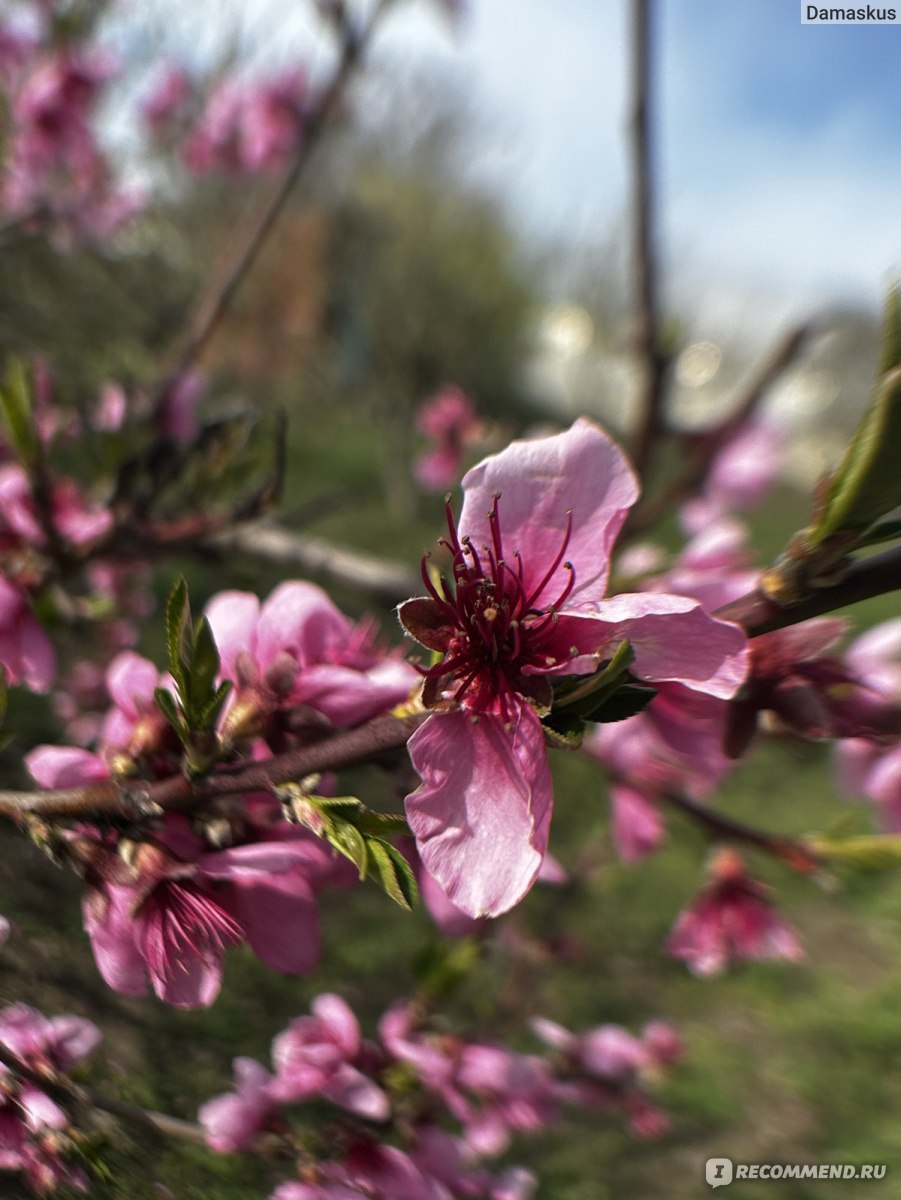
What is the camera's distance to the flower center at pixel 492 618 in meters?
0.33

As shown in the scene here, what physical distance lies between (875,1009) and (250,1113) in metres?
2.21

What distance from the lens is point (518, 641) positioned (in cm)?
34

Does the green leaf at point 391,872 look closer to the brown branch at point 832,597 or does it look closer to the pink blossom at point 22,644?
the brown branch at point 832,597

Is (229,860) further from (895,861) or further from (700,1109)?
(700,1109)

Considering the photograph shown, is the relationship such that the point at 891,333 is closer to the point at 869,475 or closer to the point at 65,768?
the point at 869,475

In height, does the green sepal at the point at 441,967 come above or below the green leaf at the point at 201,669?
below

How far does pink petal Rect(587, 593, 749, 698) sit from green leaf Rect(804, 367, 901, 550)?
41 mm

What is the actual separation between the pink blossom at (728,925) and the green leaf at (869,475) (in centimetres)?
54

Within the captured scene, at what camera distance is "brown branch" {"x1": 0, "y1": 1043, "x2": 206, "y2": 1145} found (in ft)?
1.18

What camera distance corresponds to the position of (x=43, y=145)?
1451mm

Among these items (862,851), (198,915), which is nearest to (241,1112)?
(198,915)

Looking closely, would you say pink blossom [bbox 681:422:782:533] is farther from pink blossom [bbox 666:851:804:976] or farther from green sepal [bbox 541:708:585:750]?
green sepal [bbox 541:708:585:750]

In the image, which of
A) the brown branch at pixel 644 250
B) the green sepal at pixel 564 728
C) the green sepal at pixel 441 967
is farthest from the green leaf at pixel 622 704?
the brown branch at pixel 644 250

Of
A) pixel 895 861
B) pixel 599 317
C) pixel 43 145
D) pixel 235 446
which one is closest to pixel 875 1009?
pixel 895 861
